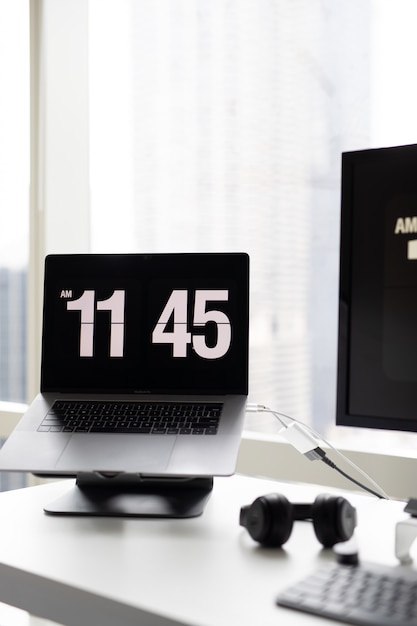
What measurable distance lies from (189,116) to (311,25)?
438 mm

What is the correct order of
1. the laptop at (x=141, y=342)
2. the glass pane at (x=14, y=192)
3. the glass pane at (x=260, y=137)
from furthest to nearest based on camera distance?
the glass pane at (x=14, y=192), the glass pane at (x=260, y=137), the laptop at (x=141, y=342)

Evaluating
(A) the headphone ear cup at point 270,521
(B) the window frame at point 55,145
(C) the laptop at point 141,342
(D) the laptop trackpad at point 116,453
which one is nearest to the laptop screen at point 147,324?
(C) the laptop at point 141,342

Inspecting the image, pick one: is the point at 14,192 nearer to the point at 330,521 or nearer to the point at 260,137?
the point at 260,137

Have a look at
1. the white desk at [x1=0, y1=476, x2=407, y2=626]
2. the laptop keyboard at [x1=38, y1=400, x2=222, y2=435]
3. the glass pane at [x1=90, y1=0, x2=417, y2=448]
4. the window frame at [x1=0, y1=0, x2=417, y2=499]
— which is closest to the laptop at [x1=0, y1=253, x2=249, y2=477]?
the laptop keyboard at [x1=38, y1=400, x2=222, y2=435]

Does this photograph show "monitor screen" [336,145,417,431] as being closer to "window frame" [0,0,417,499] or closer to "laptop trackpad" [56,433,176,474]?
"laptop trackpad" [56,433,176,474]

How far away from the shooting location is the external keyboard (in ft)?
2.23

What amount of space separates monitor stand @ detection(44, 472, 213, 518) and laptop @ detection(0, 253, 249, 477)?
9 cm

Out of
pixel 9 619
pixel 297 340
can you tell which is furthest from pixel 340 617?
pixel 9 619

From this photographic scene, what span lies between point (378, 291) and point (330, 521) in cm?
32

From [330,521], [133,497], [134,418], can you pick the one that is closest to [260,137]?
[134,418]

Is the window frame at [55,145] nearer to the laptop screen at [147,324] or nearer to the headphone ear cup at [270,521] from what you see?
the laptop screen at [147,324]

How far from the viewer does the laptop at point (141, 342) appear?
121cm

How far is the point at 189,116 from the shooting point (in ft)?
7.08

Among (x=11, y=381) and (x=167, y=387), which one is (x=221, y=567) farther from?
(x=11, y=381)
